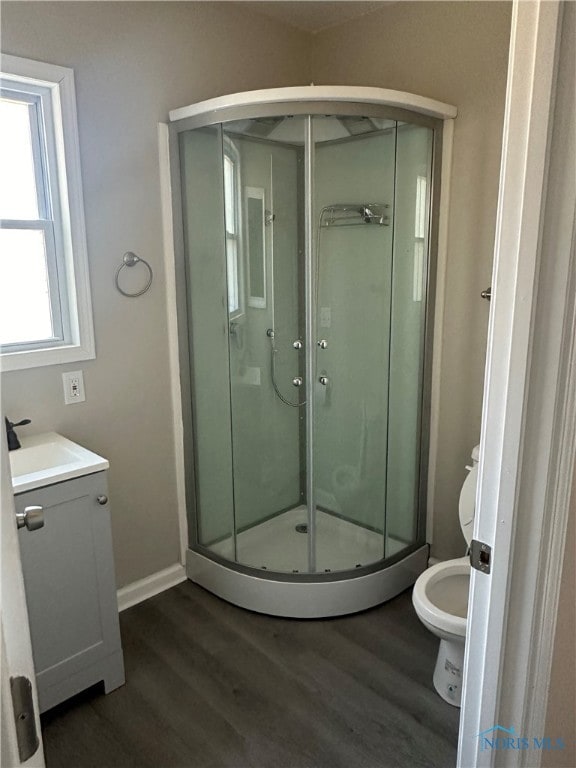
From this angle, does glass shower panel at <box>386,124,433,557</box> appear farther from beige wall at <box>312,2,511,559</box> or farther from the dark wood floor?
the dark wood floor

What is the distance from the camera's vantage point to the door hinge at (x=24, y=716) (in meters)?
0.61

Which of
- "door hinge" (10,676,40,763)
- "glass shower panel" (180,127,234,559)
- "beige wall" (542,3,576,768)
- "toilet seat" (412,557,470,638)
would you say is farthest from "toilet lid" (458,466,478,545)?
"door hinge" (10,676,40,763)

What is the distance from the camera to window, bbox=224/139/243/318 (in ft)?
8.11

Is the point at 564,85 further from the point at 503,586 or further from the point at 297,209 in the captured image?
the point at 297,209

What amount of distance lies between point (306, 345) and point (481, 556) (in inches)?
64.2

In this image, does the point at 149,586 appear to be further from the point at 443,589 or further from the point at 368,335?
the point at 368,335

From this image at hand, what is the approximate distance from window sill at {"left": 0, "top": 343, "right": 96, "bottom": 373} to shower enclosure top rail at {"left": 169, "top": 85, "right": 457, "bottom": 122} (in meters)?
1.09

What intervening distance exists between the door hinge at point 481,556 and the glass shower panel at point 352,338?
1.61 m

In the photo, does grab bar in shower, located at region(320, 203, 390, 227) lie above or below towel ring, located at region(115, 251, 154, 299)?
above

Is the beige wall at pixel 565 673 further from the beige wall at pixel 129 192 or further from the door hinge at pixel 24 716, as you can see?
the beige wall at pixel 129 192

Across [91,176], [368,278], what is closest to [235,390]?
[368,278]

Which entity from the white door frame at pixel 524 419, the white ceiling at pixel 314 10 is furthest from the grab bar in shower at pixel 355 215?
the white door frame at pixel 524 419

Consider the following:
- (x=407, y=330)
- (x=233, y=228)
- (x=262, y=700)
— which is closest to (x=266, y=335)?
(x=233, y=228)

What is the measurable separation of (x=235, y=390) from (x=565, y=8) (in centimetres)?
213
